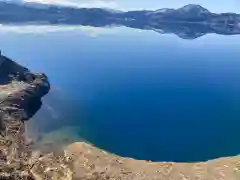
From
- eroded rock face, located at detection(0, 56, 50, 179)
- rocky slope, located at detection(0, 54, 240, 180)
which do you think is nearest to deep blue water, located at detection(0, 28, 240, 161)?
eroded rock face, located at detection(0, 56, 50, 179)

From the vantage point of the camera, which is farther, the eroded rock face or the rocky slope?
the eroded rock face

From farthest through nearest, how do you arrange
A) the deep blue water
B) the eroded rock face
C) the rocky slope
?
the deep blue water, the eroded rock face, the rocky slope

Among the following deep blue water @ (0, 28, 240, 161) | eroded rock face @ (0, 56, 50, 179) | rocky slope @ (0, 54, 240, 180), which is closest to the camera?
rocky slope @ (0, 54, 240, 180)

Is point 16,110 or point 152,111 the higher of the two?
point 16,110

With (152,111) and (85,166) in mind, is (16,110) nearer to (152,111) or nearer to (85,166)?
(85,166)

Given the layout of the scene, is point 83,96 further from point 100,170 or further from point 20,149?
point 100,170

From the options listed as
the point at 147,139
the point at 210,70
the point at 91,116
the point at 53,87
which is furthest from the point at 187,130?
the point at 210,70

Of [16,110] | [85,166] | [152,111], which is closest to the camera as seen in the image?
[85,166]

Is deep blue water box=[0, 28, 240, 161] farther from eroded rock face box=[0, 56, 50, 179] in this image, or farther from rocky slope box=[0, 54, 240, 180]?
rocky slope box=[0, 54, 240, 180]

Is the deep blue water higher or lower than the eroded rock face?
lower

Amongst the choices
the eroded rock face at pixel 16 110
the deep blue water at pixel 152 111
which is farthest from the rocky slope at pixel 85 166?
the deep blue water at pixel 152 111

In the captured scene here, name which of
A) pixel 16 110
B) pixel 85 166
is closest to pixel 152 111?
pixel 16 110
